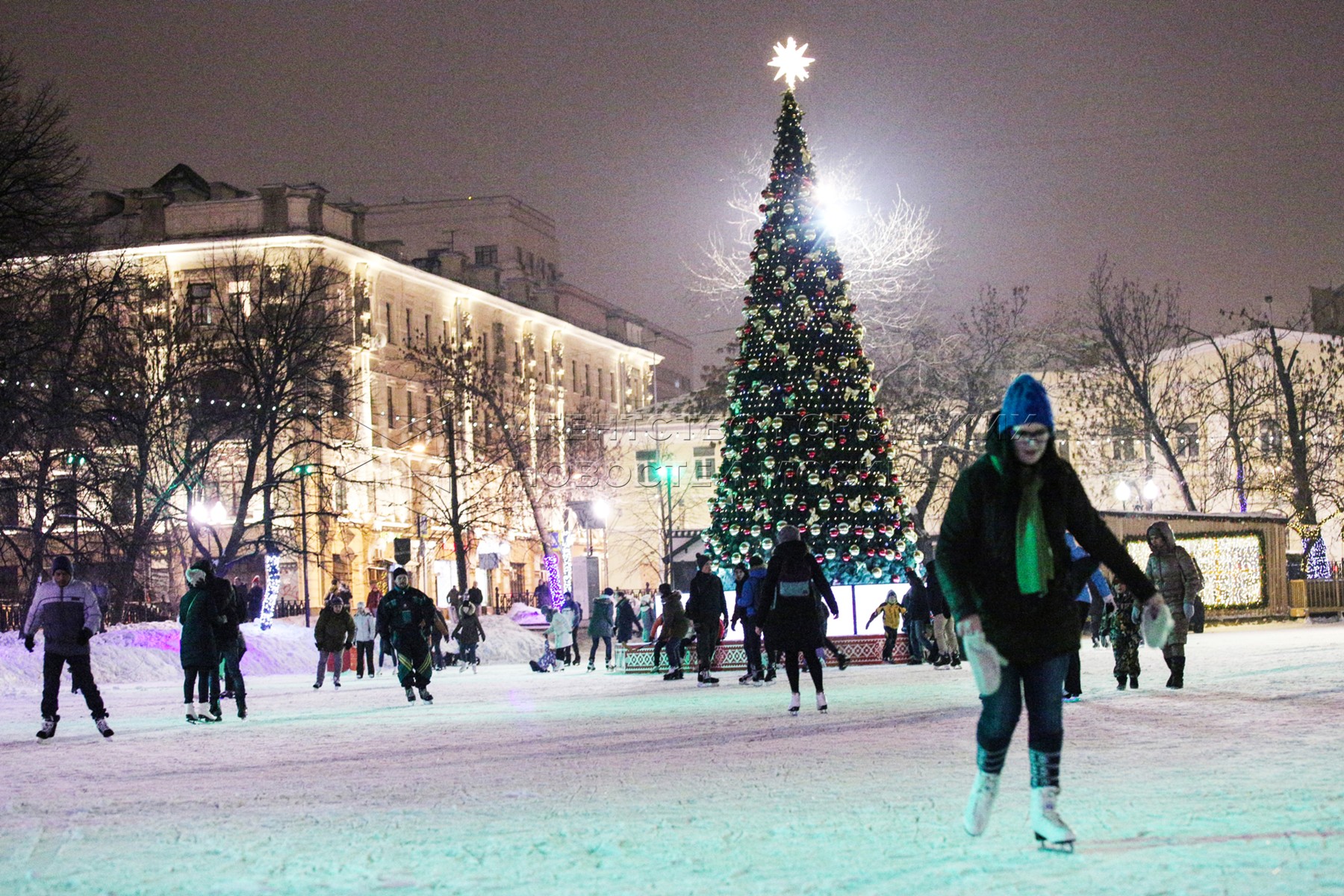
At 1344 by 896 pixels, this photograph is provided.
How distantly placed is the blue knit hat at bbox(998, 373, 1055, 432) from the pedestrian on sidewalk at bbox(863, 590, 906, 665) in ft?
70.4

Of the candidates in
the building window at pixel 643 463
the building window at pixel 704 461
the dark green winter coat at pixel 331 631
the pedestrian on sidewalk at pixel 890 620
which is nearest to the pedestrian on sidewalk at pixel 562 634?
the pedestrian on sidewalk at pixel 890 620

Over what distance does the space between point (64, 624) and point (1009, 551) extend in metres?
11.9

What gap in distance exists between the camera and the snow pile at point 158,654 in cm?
3100

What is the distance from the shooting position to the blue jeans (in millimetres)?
7328

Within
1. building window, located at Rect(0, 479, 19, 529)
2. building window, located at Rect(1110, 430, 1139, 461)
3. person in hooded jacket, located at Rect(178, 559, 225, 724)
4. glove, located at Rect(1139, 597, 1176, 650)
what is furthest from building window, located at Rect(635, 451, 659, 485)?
glove, located at Rect(1139, 597, 1176, 650)

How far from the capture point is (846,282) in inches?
1254

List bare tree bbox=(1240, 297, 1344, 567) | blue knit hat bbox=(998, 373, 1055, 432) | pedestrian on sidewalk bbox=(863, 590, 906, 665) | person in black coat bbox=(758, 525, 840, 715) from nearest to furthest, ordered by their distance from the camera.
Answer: blue knit hat bbox=(998, 373, 1055, 432), person in black coat bbox=(758, 525, 840, 715), pedestrian on sidewalk bbox=(863, 590, 906, 665), bare tree bbox=(1240, 297, 1344, 567)

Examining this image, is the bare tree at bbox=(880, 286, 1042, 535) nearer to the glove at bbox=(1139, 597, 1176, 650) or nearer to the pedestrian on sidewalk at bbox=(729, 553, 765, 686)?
the pedestrian on sidewalk at bbox=(729, 553, 765, 686)

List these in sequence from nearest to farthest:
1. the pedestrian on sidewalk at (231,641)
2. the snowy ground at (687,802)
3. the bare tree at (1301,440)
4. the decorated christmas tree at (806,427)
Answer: the snowy ground at (687,802) < the pedestrian on sidewalk at (231,641) < the decorated christmas tree at (806,427) < the bare tree at (1301,440)

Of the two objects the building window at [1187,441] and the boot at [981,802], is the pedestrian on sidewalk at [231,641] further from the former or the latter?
the building window at [1187,441]

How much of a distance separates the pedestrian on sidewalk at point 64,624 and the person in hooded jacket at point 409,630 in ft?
18.4

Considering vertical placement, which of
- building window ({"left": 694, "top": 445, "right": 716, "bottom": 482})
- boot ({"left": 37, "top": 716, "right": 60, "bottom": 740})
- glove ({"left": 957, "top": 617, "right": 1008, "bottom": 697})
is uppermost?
building window ({"left": 694, "top": 445, "right": 716, "bottom": 482})

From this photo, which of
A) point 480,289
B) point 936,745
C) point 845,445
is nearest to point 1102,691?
point 936,745

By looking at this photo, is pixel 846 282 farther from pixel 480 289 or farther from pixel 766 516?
pixel 480 289
